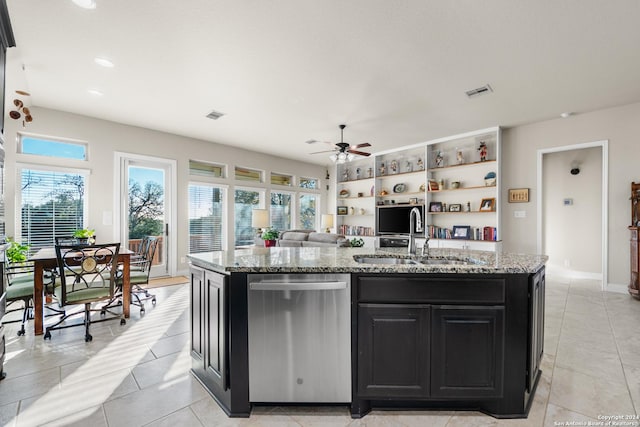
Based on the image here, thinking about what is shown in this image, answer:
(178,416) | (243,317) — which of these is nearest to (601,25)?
(243,317)

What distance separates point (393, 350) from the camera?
167cm

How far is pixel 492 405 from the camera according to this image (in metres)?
1.70

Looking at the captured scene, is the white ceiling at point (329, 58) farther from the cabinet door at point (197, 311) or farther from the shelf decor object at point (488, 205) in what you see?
the cabinet door at point (197, 311)

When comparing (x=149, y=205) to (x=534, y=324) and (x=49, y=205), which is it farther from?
(x=534, y=324)

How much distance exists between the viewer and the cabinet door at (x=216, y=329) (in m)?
1.73

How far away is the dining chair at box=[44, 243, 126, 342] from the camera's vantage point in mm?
2725

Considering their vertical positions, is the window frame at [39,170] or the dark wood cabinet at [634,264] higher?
the window frame at [39,170]

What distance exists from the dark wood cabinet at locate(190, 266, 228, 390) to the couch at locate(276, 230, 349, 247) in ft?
9.40

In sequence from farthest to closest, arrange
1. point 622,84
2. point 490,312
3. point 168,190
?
point 168,190 < point 622,84 < point 490,312

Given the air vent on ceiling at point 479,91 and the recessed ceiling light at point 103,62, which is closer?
the recessed ceiling light at point 103,62

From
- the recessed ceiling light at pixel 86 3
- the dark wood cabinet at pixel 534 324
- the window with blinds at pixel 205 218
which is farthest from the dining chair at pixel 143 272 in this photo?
the dark wood cabinet at pixel 534 324

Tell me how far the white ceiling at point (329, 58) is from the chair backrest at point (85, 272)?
188 centimetres

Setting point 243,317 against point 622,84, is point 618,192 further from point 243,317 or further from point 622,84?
point 243,317

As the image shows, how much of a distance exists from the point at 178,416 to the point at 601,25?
13.9ft
